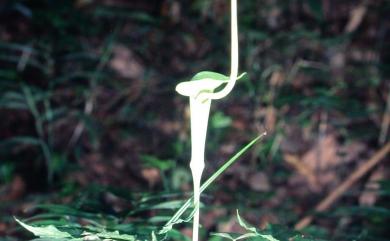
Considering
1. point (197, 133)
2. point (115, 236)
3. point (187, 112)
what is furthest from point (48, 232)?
point (187, 112)

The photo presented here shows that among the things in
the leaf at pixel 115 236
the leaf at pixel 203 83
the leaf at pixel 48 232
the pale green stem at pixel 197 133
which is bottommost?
the leaf at pixel 115 236

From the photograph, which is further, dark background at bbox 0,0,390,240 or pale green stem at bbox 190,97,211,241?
dark background at bbox 0,0,390,240

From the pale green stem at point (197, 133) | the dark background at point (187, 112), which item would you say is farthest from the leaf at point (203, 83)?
the dark background at point (187, 112)

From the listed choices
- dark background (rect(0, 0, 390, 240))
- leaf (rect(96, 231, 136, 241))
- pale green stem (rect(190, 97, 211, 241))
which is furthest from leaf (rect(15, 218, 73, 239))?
dark background (rect(0, 0, 390, 240))

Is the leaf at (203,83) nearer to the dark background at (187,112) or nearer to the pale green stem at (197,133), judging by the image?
the pale green stem at (197,133)

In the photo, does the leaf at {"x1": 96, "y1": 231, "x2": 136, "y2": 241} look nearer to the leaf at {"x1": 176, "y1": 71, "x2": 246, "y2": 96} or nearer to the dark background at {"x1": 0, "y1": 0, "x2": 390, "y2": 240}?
the leaf at {"x1": 176, "y1": 71, "x2": 246, "y2": 96}

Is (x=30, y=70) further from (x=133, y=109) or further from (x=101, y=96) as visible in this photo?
(x=133, y=109)

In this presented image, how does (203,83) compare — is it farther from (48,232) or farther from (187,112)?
(187,112)

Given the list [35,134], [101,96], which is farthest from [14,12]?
[35,134]
